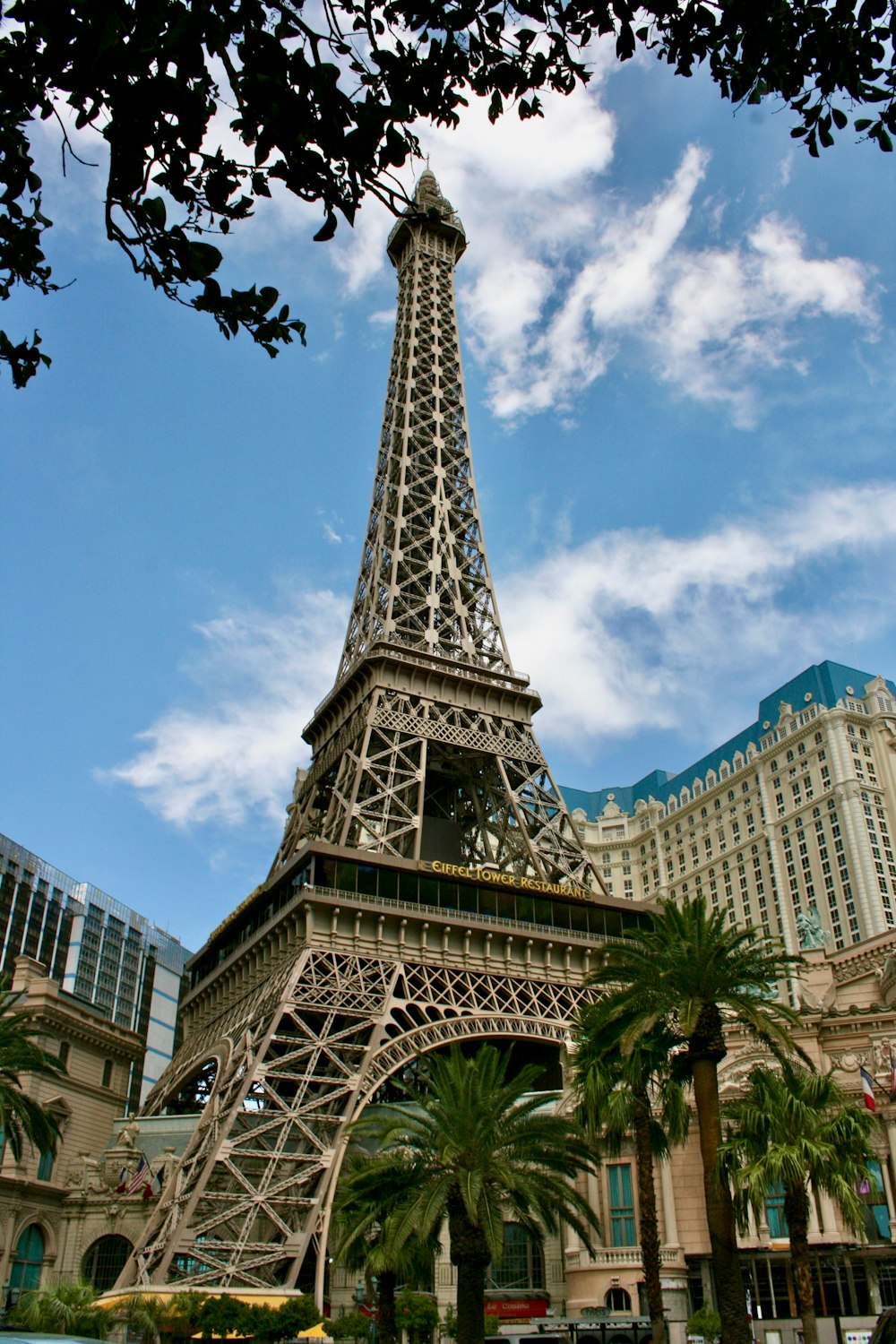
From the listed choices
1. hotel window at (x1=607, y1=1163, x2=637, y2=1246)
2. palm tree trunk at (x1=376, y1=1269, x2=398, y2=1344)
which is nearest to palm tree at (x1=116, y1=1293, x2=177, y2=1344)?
palm tree trunk at (x1=376, y1=1269, x2=398, y2=1344)

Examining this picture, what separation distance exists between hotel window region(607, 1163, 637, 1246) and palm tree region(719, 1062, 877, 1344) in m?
12.9

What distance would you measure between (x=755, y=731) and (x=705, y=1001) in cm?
12050

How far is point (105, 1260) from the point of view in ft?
162

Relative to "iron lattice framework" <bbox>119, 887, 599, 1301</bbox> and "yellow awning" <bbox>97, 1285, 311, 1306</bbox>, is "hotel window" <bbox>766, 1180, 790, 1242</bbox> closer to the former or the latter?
"iron lattice framework" <bbox>119, 887, 599, 1301</bbox>

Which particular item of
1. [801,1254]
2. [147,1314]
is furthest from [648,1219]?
[147,1314]

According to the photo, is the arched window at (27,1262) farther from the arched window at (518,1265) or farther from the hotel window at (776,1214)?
the hotel window at (776,1214)

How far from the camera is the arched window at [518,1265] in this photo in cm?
4634

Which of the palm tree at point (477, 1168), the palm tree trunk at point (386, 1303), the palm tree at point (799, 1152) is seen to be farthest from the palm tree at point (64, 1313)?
the palm tree at point (799, 1152)

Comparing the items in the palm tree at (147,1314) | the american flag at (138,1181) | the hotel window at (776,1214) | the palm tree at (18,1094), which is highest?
the palm tree at (18,1094)

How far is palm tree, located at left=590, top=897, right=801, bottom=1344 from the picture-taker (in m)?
25.9

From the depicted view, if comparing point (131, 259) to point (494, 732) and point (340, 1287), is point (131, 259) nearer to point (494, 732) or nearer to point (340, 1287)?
point (340, 1287)

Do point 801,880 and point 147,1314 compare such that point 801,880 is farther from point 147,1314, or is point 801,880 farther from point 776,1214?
point 147,1314

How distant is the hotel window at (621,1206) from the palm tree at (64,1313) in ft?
63.4

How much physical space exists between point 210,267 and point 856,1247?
41.5 m
